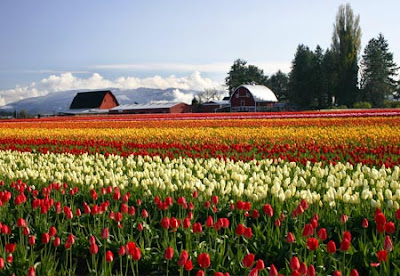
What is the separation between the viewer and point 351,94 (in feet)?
195

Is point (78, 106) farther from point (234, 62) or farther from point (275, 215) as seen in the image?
point (275, 215)

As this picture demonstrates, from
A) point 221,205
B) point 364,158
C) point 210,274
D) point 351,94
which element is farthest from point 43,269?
point 351,94

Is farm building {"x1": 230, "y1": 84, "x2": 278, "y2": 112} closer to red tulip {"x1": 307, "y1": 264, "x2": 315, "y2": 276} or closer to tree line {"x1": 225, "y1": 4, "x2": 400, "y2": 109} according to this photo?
tree line {"x1": 225, "y1": 4, "x2": 400, "y2": 109}

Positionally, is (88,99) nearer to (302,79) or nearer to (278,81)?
(278,81)

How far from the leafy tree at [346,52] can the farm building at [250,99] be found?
10.7m

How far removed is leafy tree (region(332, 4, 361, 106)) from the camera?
2343 inches

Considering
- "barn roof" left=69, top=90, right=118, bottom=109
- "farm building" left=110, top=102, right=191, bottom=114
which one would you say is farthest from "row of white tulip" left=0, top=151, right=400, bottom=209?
"barn roof" left=69, top=90, right=118, bottom=109

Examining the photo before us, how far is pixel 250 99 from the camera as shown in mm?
67875

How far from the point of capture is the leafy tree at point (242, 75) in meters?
90.6

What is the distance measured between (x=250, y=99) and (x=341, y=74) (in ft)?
44.8

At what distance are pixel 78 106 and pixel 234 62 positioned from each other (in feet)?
103

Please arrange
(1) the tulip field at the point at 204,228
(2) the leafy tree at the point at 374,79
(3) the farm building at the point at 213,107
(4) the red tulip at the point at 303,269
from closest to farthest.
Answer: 1. (4) the red tulip at the point at 303,269
2. (1) the tulip field at the point at 204,228
3. (2) the leafy tree at the point at 374,79
4. (3) the farm building at the point at 213,107

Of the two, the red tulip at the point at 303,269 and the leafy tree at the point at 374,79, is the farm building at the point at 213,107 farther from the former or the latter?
the red tulip at the point at 303,269

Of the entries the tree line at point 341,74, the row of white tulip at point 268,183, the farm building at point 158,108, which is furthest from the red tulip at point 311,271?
the farm building at point 158,108
